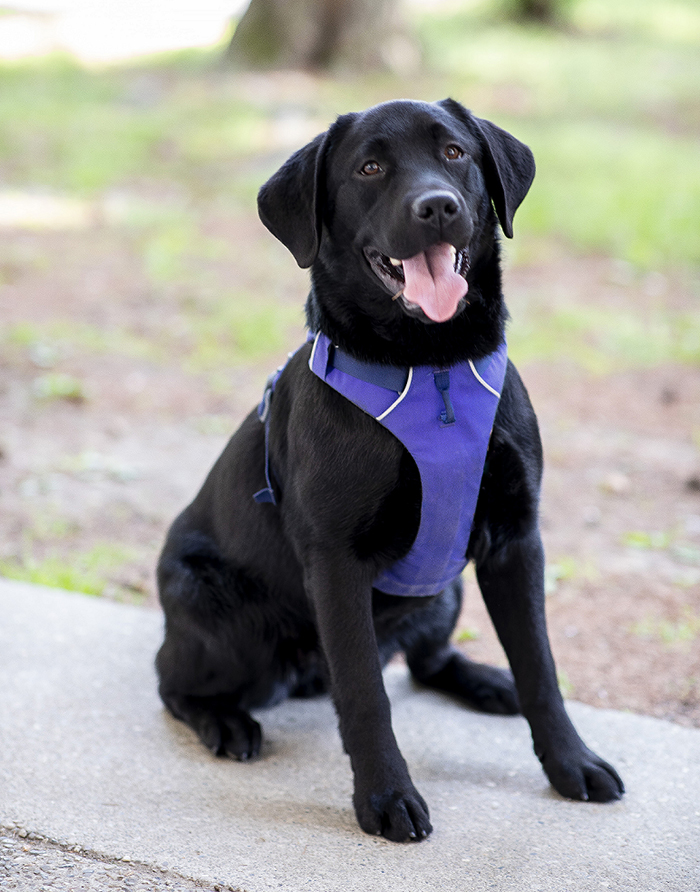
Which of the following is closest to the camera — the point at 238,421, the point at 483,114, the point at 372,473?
the point at 372,473

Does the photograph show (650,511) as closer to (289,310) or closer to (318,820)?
(318,820)

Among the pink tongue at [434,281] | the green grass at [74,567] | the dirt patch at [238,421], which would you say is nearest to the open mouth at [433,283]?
the pink tongue at [434,281]

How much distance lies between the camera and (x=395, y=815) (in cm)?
218

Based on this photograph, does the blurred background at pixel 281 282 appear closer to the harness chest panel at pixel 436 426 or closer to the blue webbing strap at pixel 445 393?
the harness chest panel at pixel 436 426

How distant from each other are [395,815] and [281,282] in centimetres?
591

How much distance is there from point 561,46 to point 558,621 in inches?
548

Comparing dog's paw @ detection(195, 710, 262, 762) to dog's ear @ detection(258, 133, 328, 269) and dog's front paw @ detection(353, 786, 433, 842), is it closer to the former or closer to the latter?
dog's front paw @ detection(353, 786, 433, 842)

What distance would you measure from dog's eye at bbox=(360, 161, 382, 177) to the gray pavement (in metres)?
1.49

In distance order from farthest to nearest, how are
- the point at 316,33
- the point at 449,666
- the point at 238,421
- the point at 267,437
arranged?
the point at 316,33
the point at 238,421
the point at 449,666
the point at 267,437

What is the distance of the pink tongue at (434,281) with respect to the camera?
2170 mm

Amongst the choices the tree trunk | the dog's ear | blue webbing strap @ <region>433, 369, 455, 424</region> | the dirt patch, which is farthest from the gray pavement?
the tree trunk

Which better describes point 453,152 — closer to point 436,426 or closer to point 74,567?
point 436,426

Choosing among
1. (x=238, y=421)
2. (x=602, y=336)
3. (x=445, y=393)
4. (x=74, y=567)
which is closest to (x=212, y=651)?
(x=445, y=393)

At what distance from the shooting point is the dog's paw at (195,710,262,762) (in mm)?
2605
